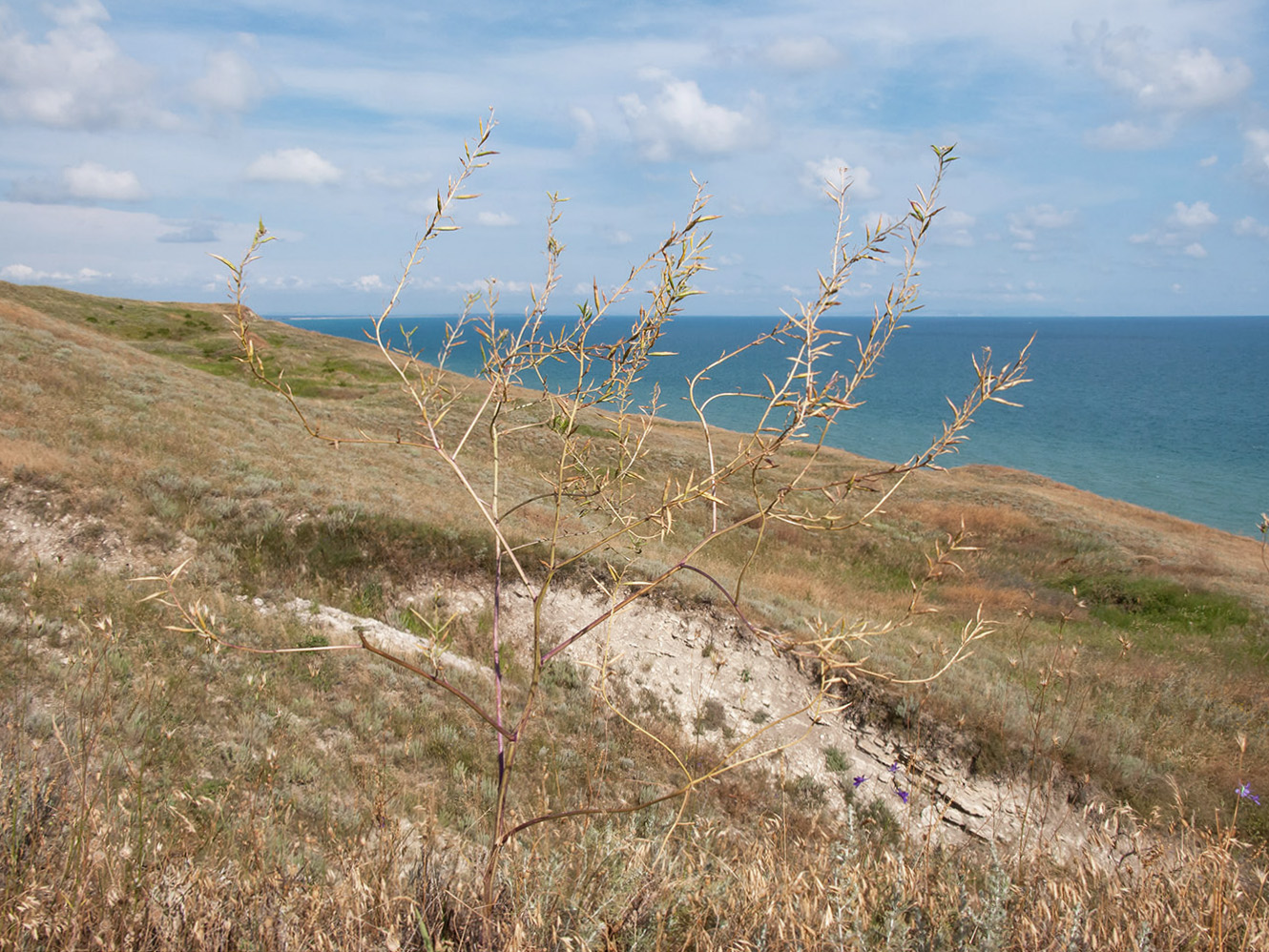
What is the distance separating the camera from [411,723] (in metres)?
7.36

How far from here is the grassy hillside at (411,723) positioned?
2.85m

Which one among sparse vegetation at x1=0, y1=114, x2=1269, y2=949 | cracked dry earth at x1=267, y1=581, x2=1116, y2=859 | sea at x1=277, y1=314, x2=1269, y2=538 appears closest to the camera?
sparse vegetation at x1=0, y1=114, x2=1269, y2=949

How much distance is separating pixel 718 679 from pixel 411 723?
508cm

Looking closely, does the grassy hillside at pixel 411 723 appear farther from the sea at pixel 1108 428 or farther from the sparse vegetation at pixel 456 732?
the sea at pixel 1108 428

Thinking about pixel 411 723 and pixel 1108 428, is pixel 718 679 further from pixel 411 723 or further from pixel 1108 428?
pixel 1108 428

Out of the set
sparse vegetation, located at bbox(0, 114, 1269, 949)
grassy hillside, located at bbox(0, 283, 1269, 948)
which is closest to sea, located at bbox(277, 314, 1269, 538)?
grassy hillside, located at bbox(0, 283, 1269, 948)

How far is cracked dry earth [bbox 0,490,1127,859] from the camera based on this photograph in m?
8.81

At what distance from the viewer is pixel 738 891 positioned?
3.16 m

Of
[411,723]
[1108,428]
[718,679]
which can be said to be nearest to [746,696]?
[718,679]

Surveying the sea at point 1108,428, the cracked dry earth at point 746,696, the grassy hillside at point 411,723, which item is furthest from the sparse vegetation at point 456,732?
the sea at point 1108,428

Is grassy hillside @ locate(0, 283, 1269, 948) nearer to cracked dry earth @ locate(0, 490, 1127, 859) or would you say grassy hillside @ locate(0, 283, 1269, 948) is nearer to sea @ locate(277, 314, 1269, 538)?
cracked dry earth @ locate(0, 490, 1127, 859)

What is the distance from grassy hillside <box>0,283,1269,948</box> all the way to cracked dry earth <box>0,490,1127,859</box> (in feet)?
0.54

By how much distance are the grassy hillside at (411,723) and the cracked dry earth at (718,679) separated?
0.54 feet

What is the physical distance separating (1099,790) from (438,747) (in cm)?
872
